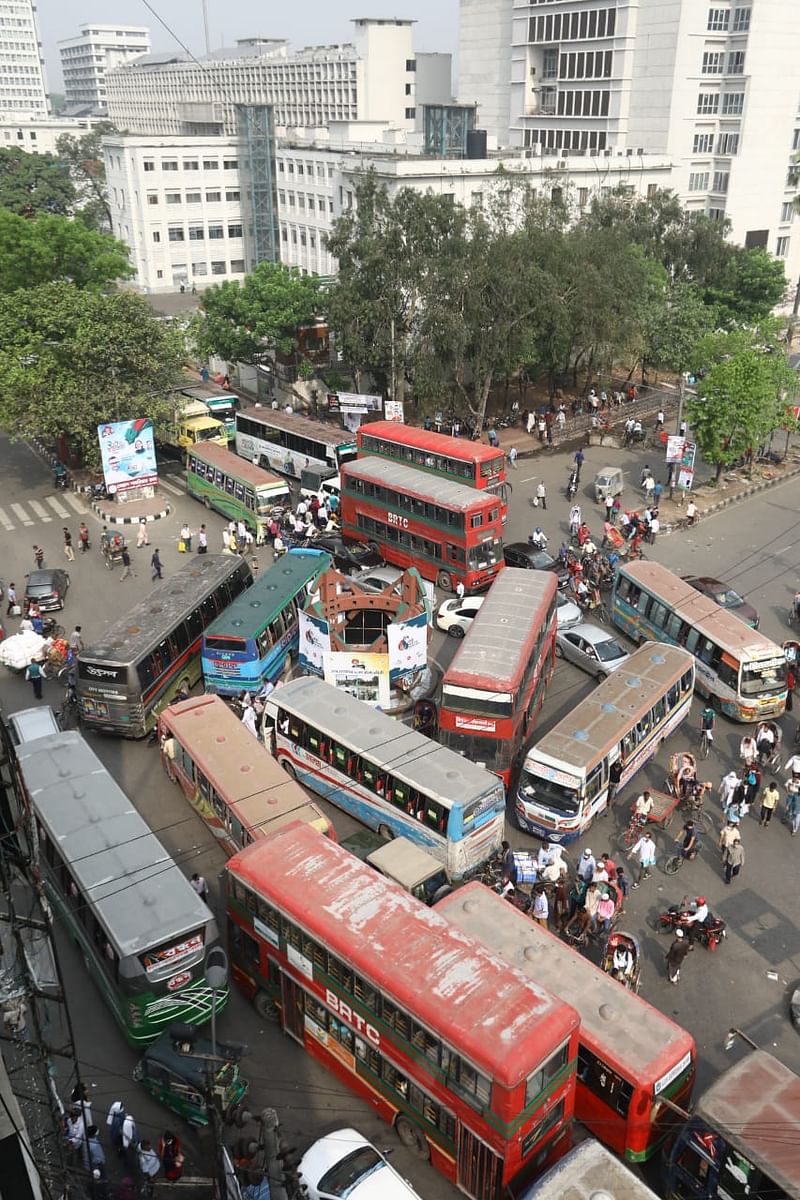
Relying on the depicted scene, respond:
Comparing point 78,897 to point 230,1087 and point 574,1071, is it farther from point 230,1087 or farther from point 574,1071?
point 574,1071

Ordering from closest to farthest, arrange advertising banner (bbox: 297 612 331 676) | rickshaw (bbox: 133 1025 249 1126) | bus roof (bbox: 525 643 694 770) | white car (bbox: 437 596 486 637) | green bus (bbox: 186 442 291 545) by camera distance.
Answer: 1. rickshaw (bbox: 133 1025 249 1126)
2. bus roof (bbox: 525 643 694 770)
3. advertising banner (bbox: 297 612 331 676)
4. white car (bbox: 437 596 486 637)
5. green bus (bbox: 186 442 291 545)

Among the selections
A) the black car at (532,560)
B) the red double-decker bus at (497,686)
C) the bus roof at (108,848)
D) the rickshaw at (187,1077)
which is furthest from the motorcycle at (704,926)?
the black car at (532,560)

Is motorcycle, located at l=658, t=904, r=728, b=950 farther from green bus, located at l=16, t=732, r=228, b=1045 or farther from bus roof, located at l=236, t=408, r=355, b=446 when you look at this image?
bus roof, located at l=236, t=408, r=355, b=446

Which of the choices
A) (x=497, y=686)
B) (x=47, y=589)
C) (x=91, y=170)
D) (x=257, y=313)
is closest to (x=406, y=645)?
(x=497, y=686)

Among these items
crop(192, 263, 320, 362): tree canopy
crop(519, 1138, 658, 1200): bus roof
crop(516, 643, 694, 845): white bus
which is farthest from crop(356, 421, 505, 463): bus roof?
crop(519, 1138, 658, 1200): bus roof

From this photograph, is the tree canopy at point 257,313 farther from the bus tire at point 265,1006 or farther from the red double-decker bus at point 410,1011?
the bus tire at point 265,1006

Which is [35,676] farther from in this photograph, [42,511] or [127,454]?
[42,511]
